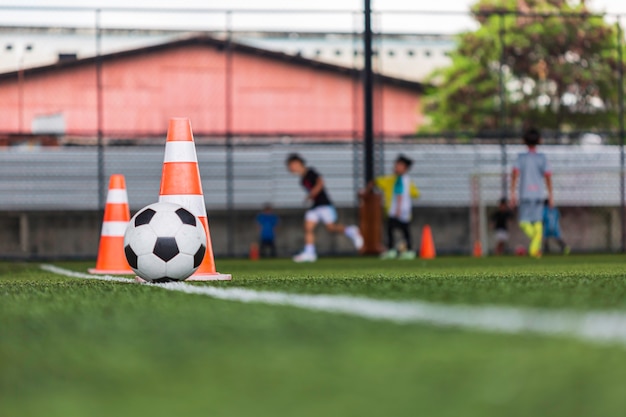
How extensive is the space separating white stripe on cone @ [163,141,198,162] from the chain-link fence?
10.1 metres

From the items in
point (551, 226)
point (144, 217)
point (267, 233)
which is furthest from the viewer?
point (267, 233)

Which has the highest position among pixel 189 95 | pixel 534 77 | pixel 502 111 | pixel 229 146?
pixel 534 77

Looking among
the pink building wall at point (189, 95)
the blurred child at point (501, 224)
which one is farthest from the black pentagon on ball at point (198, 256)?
the blurred child at point (501, 224)

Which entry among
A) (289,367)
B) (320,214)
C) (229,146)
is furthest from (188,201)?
(229,146)

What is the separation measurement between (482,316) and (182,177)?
12.6ft

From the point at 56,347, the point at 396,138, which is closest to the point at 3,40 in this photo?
the point at 396,138

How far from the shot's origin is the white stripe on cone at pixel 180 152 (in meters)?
6.89

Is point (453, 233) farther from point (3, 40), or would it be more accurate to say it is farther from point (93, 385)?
point (93, 385)

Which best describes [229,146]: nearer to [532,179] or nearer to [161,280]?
[532,179]

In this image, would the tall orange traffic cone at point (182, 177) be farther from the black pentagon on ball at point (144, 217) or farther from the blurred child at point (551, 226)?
the blurred child at point (551, 226)

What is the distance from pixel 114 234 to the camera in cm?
842

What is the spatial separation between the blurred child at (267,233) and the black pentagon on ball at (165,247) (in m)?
12.4

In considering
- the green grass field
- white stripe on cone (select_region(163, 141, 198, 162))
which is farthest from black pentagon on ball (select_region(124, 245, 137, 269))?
the green grass field

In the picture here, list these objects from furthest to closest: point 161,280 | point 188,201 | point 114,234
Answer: point 114,234, point 188,201, point 161,280
